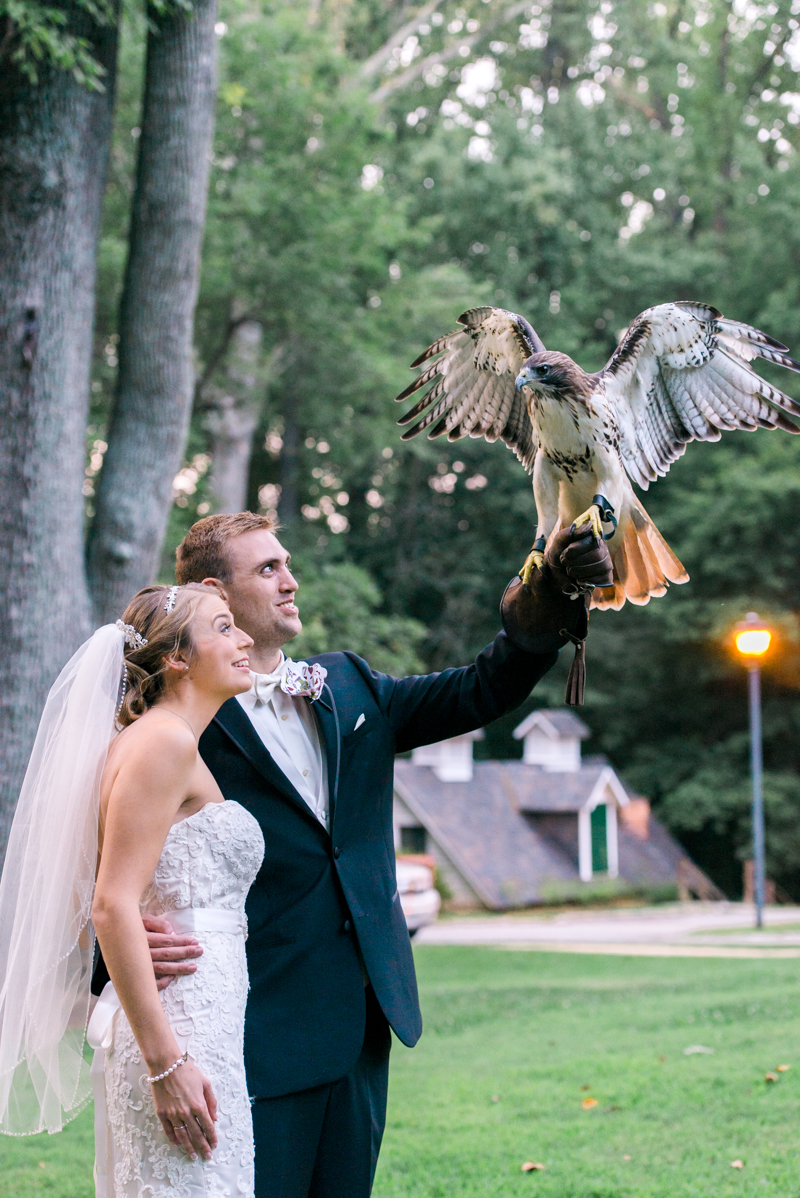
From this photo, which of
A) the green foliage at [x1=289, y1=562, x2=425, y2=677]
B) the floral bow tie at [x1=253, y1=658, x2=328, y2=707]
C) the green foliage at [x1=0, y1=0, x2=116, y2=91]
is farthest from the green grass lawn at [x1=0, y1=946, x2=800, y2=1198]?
the green foliage at [x1=289, y1=562, x2=425, y2=677]

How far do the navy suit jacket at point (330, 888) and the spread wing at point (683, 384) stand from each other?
3.50ft

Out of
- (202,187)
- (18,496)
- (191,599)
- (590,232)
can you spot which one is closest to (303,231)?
(202,187)

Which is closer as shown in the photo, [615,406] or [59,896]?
[59,896]

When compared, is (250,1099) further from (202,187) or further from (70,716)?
(202,187)

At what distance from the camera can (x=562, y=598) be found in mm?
2312

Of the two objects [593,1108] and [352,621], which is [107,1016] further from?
[352,621]

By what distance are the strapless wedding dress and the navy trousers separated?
0.41ft

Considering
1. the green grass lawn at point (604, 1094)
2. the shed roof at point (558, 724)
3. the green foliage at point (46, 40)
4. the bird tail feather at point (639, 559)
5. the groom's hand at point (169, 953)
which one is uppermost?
the green foliage at point (46, 40)

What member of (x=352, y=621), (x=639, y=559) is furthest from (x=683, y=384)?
(x=352, y=621)

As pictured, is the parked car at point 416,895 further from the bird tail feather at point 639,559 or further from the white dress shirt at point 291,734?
the white dress shirt at point 291,734

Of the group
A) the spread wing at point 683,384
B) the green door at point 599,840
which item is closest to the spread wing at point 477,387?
the spread wing at point 683,384

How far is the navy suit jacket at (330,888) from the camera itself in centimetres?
218

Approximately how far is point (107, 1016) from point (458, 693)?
3.08ft

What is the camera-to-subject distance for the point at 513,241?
2412 centimetres
